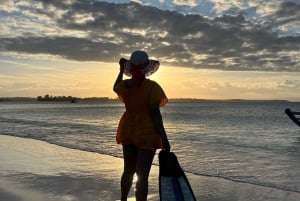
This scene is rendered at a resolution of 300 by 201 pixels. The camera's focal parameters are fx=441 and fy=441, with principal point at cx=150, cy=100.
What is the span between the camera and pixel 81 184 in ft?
25.5

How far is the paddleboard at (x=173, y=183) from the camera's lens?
4328 mm

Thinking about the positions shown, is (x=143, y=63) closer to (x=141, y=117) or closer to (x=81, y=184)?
(x=141, y=117)

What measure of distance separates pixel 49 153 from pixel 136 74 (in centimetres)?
922

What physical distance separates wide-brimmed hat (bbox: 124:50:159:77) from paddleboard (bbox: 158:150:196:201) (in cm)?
91

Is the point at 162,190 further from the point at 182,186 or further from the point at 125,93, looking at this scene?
the point at 125,93

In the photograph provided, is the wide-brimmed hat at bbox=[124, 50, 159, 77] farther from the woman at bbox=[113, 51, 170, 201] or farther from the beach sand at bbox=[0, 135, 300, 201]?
the beach sand at bbox=[0, 135, 300, 201]

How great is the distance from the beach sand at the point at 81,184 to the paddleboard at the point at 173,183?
185 cm

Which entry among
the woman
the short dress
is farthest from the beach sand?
the short dress

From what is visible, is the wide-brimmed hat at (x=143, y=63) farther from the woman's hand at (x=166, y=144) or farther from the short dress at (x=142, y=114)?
the woman's hand at (x=166, y=144)

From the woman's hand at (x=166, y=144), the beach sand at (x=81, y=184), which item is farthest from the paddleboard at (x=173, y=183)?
the beach sand at (x=81, y=184)

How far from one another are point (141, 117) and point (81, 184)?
3948 millimetres

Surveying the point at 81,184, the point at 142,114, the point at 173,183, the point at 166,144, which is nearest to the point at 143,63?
the point at 142,114

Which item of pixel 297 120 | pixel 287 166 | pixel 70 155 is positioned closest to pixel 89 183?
pixel 70 155

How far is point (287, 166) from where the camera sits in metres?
11.8
